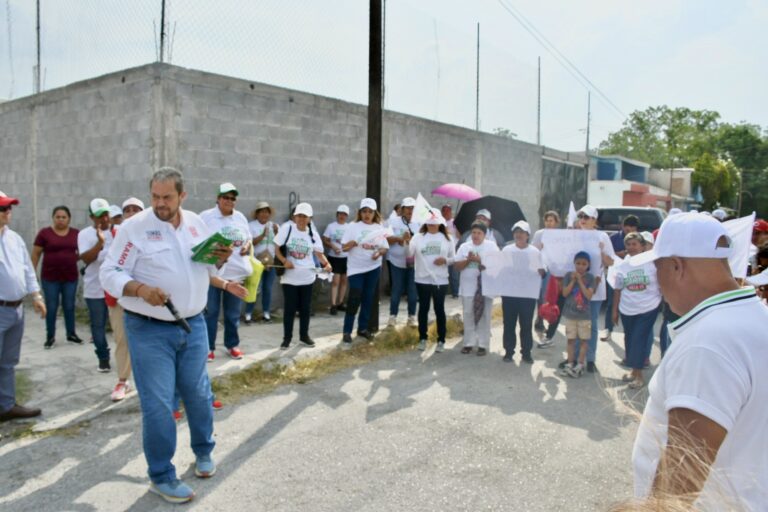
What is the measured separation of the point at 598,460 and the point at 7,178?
1172cm

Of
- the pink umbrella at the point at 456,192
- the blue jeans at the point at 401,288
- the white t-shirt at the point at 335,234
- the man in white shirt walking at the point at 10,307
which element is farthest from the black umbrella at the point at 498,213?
the man in white shirt walking at the point at 10,307

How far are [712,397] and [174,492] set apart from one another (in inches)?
131

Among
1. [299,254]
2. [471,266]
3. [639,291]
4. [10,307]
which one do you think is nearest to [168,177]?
[10,307]

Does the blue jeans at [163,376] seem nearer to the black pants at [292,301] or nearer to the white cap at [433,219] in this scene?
the black pants at [292,301]

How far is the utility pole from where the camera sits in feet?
26.6

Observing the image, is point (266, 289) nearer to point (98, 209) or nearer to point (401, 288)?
point (401, 288)

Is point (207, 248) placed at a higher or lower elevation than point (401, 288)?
higher

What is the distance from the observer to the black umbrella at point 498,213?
11.1 metres

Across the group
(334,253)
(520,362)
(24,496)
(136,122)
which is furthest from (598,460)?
(136,122)

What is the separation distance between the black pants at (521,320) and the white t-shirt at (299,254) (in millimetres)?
2507

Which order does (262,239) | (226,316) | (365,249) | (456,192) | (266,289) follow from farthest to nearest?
(456,192)
(266,289)
(262,239)
(365,249)
(226,316)

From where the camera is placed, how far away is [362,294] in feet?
26.9

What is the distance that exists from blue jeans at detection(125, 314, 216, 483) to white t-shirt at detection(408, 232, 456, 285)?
4.19 meters

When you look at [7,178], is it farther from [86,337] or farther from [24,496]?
[24,496]
